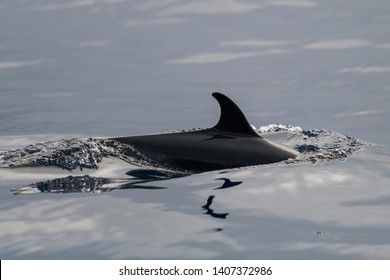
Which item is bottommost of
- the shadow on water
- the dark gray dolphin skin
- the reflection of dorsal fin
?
the shadow on water

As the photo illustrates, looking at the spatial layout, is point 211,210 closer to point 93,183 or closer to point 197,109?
point 93,183

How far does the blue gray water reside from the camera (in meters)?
11.0

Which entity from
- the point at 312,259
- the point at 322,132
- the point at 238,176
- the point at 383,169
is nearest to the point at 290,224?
the point at 312,259

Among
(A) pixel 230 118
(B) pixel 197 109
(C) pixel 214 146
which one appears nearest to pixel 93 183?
(C) pixel 214 146

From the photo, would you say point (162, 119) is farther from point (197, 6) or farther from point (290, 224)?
point (197, 6)

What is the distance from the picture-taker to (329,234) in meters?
11.0

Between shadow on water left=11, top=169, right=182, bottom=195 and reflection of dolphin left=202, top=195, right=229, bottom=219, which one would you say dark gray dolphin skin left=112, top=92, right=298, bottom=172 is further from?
reflection of dolphin left=202, top=195, right=229, bottom=219

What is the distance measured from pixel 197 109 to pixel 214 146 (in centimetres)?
946

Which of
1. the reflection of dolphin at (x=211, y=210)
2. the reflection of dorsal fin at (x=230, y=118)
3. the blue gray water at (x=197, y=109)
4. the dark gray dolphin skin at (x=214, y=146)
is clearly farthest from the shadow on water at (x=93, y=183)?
the reflection of dorsal fin at (x=230, y=118)

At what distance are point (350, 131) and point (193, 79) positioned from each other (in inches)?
296

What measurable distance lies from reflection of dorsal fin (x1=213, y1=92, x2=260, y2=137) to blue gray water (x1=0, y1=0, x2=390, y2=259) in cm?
73

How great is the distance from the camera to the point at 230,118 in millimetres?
14164

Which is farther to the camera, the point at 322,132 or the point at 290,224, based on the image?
the point at 322,132

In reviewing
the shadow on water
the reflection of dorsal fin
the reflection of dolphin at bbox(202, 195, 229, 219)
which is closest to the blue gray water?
the reflection of dolphin at bbox(202, 195, 229, 219)
